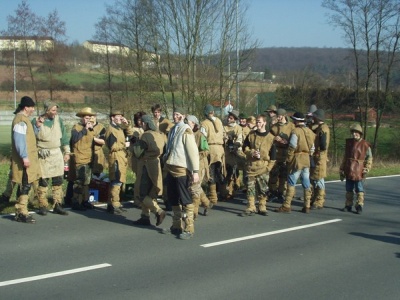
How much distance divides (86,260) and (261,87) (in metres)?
24.0

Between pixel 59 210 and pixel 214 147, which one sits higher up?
pixel 214 147

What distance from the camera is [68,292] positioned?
6.43 metres

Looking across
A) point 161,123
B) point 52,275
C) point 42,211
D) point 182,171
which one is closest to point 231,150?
point 161,123

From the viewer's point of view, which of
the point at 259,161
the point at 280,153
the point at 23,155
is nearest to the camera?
the point at 23,155

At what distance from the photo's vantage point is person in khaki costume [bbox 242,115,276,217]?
10.9 m

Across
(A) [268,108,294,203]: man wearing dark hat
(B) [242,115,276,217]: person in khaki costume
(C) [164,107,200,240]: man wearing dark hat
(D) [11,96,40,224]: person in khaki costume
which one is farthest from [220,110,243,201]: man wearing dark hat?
(D) [11,96,40,224]: person in khaki costume

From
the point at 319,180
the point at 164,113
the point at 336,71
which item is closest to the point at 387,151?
the point at 336,71

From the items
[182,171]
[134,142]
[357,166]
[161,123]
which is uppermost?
[161,123]

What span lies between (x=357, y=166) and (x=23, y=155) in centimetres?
645

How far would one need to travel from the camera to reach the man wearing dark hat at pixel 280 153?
1210cm

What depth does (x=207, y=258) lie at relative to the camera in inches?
313

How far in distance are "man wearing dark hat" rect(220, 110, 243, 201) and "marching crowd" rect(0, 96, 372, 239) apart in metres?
0.02

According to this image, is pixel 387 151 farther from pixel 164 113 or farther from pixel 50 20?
pixel 50 20

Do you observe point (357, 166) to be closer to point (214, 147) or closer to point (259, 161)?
point (259, 161)
